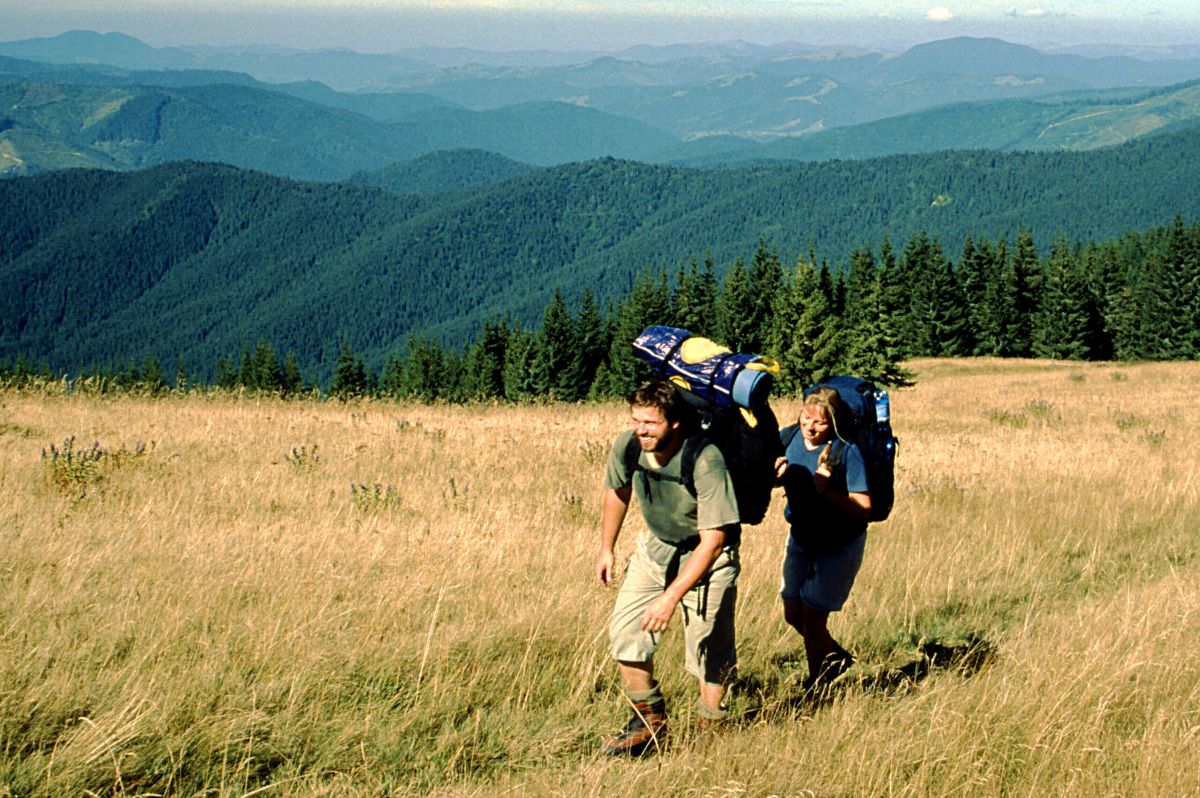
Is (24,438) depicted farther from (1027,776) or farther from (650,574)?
(1027,776)

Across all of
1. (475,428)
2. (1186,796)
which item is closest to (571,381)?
(475,428)

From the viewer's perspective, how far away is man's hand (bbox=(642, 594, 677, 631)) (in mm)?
3828

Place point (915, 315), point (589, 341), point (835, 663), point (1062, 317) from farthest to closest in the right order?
point (915, 315), point (589, 341), point (1062, 317), point (835, 663)

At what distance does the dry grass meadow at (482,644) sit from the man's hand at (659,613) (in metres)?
0.52

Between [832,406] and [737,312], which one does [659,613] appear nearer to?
[832,406]

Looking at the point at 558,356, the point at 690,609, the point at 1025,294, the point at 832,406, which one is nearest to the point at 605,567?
the point at 690,609

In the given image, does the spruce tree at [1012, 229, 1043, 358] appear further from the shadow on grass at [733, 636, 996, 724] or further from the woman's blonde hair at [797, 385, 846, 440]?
the woman's blonde hair at [797, 385, 846, 440]

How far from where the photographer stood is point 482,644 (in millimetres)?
4703

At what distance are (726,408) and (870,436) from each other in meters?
1.15

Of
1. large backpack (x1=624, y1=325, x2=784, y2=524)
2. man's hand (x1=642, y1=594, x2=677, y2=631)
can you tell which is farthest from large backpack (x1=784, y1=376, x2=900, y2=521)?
man's hand (x1=642, y1=594, x2=677, y2=631)

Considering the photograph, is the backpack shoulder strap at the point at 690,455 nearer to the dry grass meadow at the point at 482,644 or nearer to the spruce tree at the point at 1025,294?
the dry grass meadow at the point at 482,644

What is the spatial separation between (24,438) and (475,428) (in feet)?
17.2

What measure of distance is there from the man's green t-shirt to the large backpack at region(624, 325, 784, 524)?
0.12ft

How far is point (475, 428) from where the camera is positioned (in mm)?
12766
